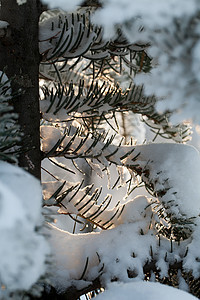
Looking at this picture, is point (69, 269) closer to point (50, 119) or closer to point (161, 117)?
point (50, 119)

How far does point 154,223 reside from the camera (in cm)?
84

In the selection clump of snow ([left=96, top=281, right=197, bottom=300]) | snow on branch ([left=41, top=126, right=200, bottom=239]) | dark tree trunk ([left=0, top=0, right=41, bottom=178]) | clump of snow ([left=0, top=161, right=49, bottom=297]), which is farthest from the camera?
snow on branch ([left=41, top=126, right=200, bottom=239])

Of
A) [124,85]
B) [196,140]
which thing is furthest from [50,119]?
[196,140]

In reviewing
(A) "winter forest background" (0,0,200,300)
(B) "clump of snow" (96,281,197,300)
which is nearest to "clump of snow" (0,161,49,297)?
(A) "winter forest background" (0,0,200,300)

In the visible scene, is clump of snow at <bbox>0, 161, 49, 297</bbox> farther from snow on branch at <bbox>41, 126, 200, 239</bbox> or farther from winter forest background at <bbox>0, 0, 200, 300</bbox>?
snow on branch at <bbox>41, 126, 200, 239</bbox>

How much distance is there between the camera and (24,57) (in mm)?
717

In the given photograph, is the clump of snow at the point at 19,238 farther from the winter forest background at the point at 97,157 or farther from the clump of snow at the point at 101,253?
the clump of snow at the point at 101,253

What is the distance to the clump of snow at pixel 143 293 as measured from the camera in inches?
21.1

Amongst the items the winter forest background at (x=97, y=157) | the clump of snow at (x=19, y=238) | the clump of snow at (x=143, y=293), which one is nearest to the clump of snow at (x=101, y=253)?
the winter forest background at (x=97, y=157)

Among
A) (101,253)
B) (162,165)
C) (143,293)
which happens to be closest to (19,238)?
(143,293)

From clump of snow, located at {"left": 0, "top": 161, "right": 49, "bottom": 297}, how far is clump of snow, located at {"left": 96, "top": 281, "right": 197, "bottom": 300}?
224 mm

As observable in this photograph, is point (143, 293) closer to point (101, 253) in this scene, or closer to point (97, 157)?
point (101, 253)

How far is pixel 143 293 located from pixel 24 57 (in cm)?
47

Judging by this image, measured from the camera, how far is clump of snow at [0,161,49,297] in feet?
1.08
